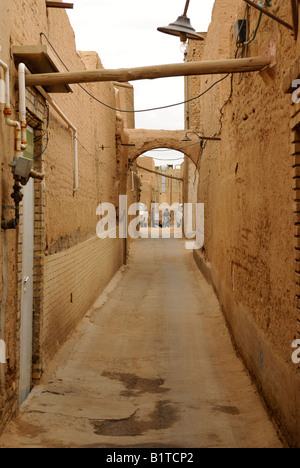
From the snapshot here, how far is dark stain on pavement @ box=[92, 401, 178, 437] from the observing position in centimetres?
457

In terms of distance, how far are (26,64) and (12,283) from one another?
7.03ft

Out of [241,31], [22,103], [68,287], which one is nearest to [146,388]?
[68,287]

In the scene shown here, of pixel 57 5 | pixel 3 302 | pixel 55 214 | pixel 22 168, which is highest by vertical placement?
pixel 57 5

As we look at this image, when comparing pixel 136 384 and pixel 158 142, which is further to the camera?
pixel 158 142

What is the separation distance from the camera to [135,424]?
4805 mm

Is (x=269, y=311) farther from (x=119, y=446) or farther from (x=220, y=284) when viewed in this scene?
(x=220, y=284)

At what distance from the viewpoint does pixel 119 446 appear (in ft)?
13.8

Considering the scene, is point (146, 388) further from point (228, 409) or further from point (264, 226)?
point (264, 226)

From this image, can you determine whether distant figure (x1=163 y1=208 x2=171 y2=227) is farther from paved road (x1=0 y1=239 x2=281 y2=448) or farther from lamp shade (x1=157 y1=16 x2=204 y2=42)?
lamp shade (x1=157 y1=16 x2=204 y2=42)

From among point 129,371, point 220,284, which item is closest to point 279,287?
point 129,371

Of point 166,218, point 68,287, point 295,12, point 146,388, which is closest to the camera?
point 295,12

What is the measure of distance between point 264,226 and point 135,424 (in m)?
2.43

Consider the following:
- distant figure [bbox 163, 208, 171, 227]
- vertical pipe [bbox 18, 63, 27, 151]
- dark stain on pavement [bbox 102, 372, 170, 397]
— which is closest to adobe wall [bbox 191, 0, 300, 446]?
dark stain on pavement [bbox 102, 372, 170, 397]

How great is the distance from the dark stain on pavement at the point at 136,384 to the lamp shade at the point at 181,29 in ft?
13.2
